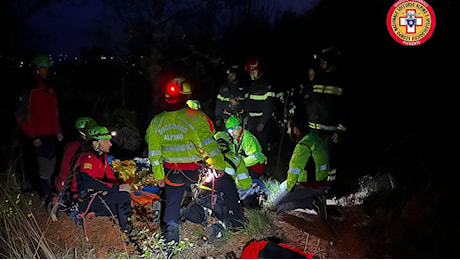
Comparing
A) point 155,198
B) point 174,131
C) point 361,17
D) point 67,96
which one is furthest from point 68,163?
point 67,96

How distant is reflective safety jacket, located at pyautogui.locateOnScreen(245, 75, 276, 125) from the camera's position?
7074mm

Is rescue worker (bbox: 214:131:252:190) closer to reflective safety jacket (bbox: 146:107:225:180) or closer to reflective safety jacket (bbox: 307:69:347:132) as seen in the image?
reflective safety jacket (bbox: 146:107:225:180)

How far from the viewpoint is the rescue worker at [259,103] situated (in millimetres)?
7062

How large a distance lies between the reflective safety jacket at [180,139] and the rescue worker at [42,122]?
254 centimetres

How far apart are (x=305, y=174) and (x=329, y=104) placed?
4.63 feet

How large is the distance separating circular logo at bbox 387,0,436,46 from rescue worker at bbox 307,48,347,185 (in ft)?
3.50

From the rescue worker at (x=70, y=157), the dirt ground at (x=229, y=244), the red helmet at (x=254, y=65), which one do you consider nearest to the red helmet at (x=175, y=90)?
the rescue worker at (x=70, y=157)

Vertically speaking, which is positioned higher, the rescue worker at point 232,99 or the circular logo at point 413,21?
the circular logo at point 413,21

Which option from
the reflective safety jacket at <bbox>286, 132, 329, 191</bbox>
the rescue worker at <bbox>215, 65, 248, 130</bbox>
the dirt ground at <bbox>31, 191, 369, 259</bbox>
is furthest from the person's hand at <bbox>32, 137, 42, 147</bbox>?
the reflective safety jacket at <bbox>286, 132, 329, 191</bbox>

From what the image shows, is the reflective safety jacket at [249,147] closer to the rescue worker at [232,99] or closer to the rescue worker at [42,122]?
the rescue worker at [232,99]

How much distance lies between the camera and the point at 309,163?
5336mm

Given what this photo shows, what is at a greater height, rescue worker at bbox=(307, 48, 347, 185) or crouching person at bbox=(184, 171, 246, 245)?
rescue worker at bbox=(307, 48, 347, 185)

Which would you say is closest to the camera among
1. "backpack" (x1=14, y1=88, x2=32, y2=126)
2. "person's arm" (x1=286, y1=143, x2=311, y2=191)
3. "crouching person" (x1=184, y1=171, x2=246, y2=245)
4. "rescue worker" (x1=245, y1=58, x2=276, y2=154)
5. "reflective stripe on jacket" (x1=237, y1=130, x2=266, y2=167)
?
"crouching person" (x1=184, y1=171, x2=246, y2=245)

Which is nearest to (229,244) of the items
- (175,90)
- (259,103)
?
(175,90)
